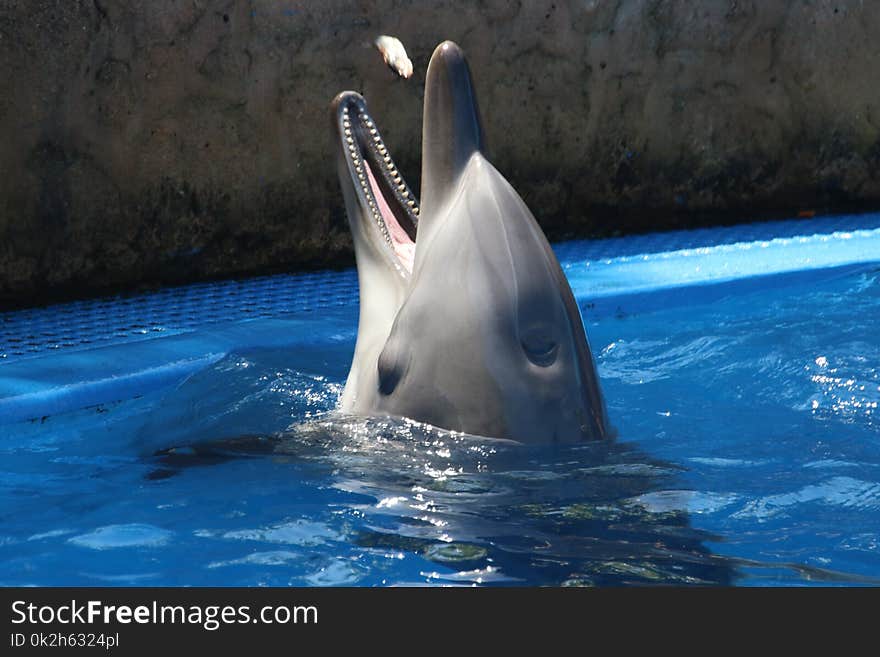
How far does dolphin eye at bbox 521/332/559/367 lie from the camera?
3062mm

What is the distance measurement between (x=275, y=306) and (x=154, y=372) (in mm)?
1118

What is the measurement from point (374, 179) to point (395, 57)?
361 mm

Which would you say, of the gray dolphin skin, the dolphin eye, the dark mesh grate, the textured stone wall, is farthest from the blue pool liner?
the dolphin eye

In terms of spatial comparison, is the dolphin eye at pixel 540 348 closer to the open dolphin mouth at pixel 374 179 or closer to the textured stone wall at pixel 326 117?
the open dolphin mouth at pixel 374 179

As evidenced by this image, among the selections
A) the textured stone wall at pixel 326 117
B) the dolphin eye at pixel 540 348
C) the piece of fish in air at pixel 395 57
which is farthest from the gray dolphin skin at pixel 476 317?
the textured stone wall at pixel 326 117

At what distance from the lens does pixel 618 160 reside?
7.43m

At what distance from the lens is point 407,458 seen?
10.8 feet

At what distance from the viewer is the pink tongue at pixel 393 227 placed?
3641 millimetres

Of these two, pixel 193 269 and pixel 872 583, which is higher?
pixel 193 269

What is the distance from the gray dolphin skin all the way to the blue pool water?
9 cm

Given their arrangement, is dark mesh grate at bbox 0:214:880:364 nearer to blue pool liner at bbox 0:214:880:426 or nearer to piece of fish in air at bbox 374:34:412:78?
blue pool liner at bbox 0:214:880:426

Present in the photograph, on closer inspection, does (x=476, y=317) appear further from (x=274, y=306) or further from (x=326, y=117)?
(x=326, y=117)

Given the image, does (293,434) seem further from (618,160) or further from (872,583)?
(618,160)

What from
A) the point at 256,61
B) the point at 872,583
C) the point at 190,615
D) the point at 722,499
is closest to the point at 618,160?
the point at 256,61
